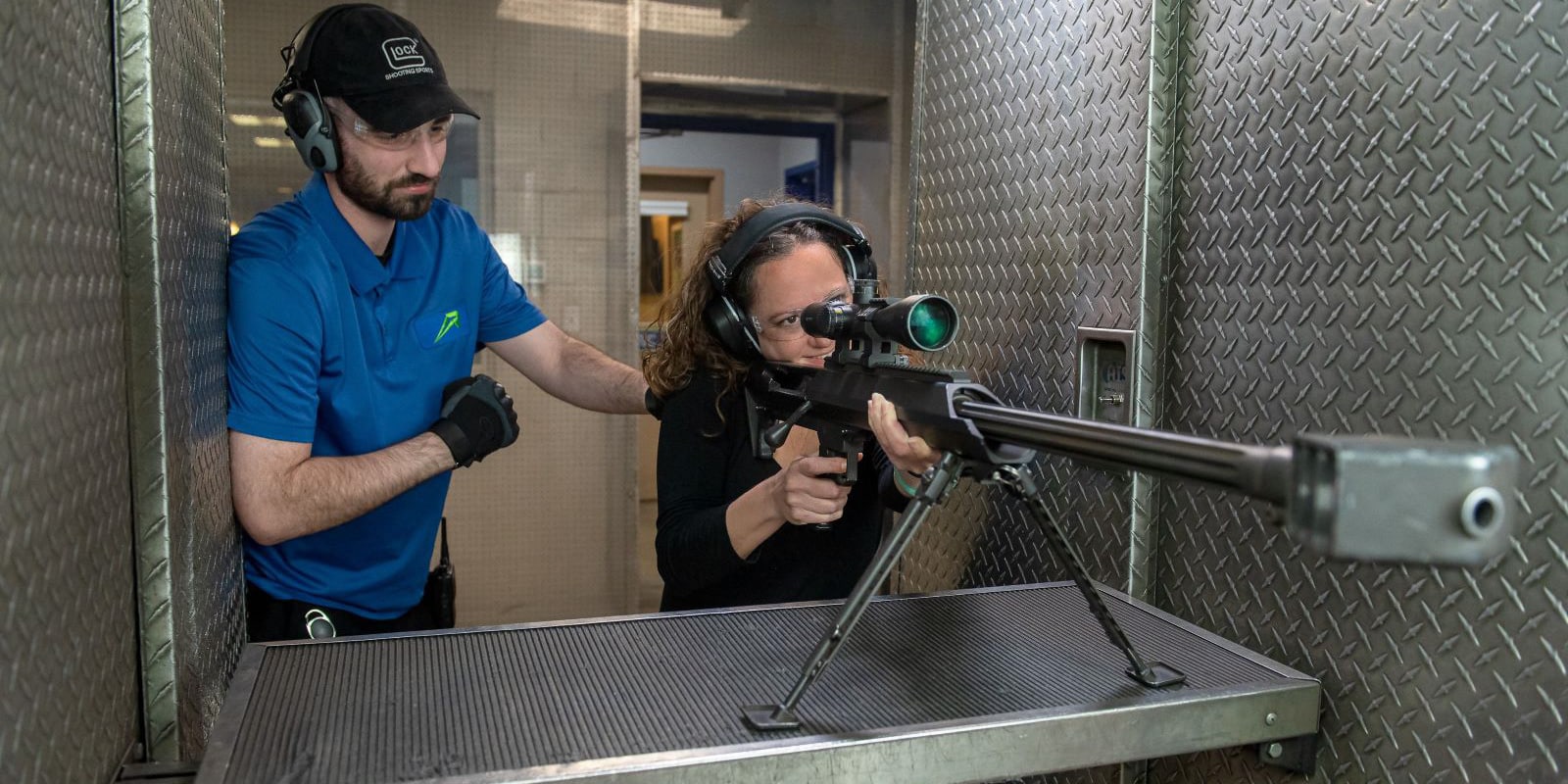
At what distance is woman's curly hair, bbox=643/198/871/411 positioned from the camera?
190 cm

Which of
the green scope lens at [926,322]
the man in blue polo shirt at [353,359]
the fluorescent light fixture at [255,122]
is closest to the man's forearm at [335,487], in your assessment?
the man in blue polo shirt at [353,359]

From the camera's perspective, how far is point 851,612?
3.71 feet

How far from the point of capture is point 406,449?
1.89m

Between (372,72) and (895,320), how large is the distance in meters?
1.12

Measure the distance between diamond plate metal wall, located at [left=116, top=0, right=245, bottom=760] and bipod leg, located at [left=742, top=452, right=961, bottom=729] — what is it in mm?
674

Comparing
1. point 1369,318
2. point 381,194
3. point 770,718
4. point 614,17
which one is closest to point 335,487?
point 381,194

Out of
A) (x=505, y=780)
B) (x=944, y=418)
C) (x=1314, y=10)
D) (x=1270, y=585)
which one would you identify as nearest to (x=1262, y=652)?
(x=1270, y=585)

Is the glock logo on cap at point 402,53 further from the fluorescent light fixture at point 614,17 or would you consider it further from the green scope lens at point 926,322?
the fluorescent light fixture at point 614,17

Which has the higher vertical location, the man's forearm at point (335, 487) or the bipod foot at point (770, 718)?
the man's forearm at point (335, 487)

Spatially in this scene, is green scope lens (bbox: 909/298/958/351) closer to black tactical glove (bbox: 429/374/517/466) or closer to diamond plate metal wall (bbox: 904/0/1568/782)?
diamond plate metal wall (bbox: 904/0/1568/782)

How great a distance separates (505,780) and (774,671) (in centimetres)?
40

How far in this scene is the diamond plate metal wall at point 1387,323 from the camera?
112 centimetres

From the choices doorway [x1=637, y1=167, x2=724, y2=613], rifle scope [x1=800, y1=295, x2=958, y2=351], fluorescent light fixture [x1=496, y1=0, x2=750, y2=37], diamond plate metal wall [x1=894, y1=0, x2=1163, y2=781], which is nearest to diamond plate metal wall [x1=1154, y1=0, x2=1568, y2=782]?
diamond plate metal wall [x1=894, y1=0, x2=1163, y2=781]

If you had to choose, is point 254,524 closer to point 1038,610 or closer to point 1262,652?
point 1038,610
